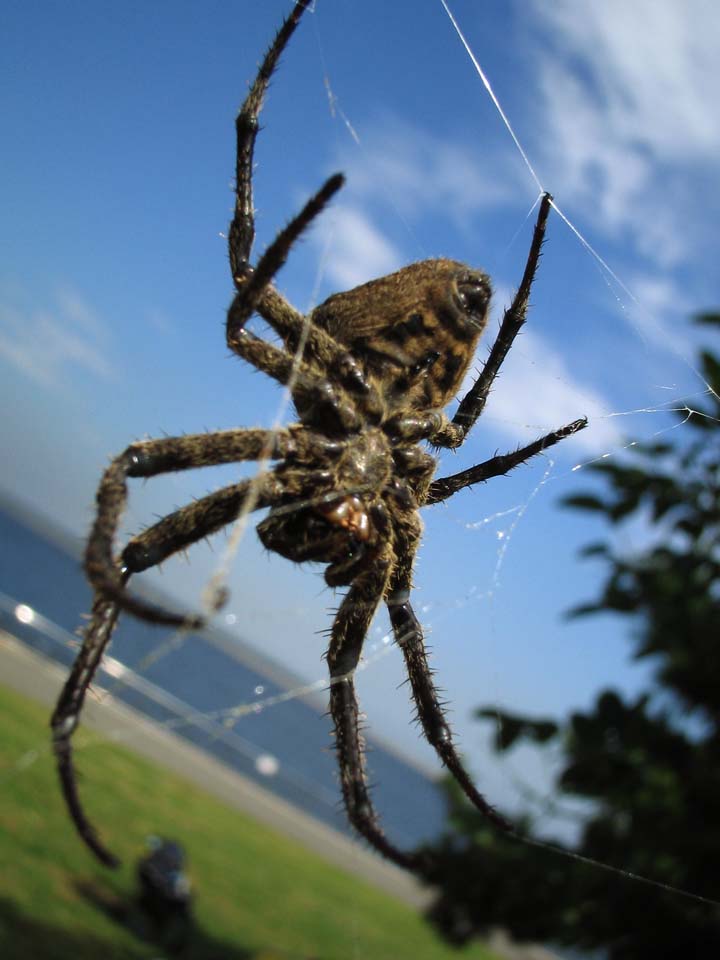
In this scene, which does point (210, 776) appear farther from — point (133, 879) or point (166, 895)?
point (166, 895)

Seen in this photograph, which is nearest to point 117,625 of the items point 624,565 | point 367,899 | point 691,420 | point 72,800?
point 72,800

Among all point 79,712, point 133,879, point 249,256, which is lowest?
point 133,879

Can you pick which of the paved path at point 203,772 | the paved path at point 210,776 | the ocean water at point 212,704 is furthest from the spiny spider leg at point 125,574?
the ocean water at point 212,704

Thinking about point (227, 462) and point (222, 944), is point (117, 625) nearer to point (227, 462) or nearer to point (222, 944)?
point (227, 462)

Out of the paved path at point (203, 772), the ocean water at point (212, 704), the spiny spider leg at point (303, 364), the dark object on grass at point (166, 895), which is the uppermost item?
the ocean water at point (212, 704)

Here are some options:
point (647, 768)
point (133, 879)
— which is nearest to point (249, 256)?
point (647, 768)

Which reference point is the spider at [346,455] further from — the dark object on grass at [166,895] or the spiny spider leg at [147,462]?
the dark object on grass at [166,895]

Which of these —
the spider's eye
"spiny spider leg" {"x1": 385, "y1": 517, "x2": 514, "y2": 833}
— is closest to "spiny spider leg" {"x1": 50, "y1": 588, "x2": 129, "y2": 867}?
"spiny spider leg" {"x1": 385, "y1": 517, "x2": 514, "y2": 833}
